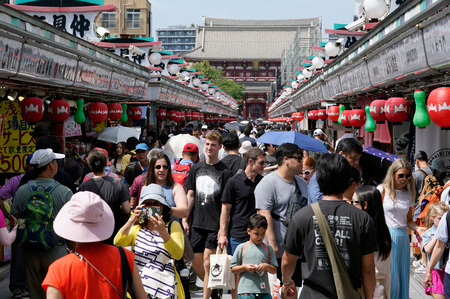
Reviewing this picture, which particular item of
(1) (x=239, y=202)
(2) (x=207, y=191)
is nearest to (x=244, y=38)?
(2) (x=207, y=191)

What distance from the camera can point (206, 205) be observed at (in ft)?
18.9

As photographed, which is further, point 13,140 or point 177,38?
point 177,38

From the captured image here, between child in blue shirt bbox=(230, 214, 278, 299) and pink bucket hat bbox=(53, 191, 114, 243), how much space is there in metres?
2.02

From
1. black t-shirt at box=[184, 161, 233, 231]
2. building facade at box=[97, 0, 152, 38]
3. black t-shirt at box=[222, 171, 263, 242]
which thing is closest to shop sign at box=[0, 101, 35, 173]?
black t-shirt at box=[184, 161, 233, 231]

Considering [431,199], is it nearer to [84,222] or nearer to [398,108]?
[398,108]

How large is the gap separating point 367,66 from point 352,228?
278 inches

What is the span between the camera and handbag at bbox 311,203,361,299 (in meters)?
3.16

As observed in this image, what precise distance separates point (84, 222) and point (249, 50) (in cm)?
8124

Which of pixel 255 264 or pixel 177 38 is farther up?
pixel 177 38

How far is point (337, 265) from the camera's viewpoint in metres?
3.18

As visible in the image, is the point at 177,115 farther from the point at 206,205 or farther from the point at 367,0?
the point at 206,205

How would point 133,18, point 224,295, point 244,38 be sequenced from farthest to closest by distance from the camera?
1. point 244,38
2. point 133,18
3. point 224,295

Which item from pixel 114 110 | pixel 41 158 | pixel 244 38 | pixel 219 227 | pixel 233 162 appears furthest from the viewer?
pixel 244 38

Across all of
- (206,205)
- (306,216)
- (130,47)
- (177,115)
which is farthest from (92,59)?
(177,115)
